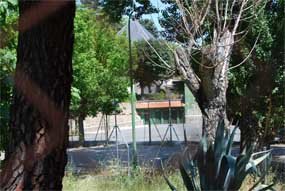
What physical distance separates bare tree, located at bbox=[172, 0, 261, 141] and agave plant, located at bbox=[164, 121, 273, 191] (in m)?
3.65

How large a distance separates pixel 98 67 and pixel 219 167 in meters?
17.6

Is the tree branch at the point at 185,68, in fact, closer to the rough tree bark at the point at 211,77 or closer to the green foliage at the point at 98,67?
the rough tree bark at the point at 211,77

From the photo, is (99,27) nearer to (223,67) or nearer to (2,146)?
(223,67)

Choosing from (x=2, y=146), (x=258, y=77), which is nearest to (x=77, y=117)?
(x=258, y=77)

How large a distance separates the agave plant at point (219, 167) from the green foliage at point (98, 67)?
14.6m

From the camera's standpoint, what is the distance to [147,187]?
7906mm

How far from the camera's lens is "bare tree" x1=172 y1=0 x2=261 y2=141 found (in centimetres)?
905

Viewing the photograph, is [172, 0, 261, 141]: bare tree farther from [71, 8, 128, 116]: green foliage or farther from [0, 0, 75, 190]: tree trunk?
[71, 8, 128, 116]: green foliage

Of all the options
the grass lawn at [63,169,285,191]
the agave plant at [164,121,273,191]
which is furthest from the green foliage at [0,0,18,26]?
the grass lawn at [63,169,285,191]

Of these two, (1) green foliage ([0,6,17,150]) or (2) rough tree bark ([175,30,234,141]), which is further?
(2) rough tree bark ([175,30,234,141])

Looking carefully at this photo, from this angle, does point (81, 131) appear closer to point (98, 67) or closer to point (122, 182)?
point (98, 67)

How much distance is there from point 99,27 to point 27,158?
2249cm

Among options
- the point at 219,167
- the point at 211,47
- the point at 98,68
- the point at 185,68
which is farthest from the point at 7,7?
the point at 98,68

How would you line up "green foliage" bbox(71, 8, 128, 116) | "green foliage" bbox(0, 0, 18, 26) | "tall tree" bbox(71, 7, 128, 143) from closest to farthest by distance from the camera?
1. "green foliage" bbox(0, 0, 18, 26)
2. "green foliage" bbox(71, 8, 128, 116)
3. "tall tree" bbox(71, 7, 128, 143)
